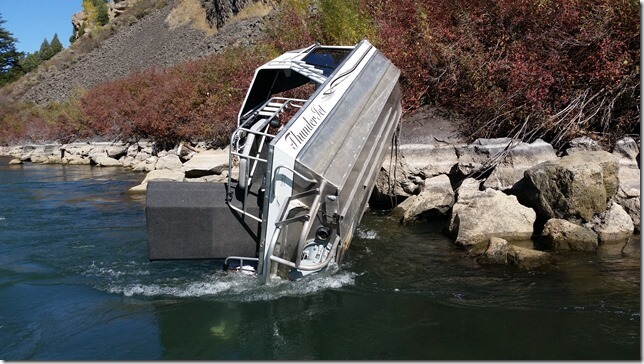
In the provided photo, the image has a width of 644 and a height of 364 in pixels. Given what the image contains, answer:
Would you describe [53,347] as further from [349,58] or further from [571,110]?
[571,110]

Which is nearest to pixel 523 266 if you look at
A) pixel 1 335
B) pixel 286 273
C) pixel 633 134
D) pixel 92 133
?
pixel 286 273

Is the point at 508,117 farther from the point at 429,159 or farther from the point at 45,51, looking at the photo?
the point at 45,51

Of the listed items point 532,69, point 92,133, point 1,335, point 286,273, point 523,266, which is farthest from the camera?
point 92,133

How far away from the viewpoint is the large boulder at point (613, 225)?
7.31 metres

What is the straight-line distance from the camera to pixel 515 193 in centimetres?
840

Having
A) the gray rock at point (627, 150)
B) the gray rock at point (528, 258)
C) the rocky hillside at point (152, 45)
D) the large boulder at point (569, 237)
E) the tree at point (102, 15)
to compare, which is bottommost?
the gray rock at point (528, 258)

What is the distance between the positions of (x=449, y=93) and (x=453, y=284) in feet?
20.9

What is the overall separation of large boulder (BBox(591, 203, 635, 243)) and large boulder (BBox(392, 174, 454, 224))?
83.3 inches

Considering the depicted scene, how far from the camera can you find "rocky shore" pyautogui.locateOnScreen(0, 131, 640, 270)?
7.12 m

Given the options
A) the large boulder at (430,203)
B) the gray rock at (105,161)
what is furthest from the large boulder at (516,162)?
the gray rock at (105,161)

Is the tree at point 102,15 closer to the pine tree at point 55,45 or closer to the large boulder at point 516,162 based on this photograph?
the pine tree at point 55,45

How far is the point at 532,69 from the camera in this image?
10.2 meters

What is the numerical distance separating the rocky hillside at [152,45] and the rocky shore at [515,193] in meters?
21.7

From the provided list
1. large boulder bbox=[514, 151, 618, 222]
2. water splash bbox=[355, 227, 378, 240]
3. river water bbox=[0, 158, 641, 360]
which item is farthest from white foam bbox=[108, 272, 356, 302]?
large boulder bbox=[514, 151, 618, 222]
